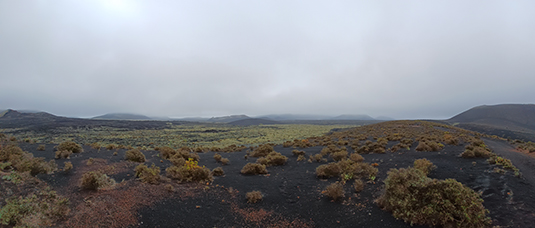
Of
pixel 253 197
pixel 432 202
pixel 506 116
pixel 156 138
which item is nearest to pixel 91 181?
pixel 253 197

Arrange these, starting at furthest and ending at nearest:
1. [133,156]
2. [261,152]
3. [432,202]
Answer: [261,152], [133,156], [432,202]

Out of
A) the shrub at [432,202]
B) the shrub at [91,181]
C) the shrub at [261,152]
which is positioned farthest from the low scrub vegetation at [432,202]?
the shrub at [261,152]

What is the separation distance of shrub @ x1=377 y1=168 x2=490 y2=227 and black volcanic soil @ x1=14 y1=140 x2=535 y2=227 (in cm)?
35

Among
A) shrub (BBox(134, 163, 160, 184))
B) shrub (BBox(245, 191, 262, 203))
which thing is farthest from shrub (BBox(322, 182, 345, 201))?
shrub (BBox(134, 163, 160, 184))

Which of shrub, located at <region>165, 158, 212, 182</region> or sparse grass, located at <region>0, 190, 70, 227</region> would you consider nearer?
sparse grass, located at <region>0, 190, 70, 227</region>

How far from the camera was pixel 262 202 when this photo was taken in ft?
21.8

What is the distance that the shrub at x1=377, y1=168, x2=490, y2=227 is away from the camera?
426 centimetres

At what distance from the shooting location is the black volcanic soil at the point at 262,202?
16.4 feet

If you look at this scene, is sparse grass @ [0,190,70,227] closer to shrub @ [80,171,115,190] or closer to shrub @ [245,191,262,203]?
shrub @ [80,171,115,190]

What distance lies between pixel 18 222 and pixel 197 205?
145 inches

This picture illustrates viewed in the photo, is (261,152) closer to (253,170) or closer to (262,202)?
(253,170)

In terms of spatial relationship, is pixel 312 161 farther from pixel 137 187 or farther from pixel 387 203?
pixel 137 187

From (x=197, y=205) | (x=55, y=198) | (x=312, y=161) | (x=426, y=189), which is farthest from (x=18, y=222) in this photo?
(x=312, y=161)

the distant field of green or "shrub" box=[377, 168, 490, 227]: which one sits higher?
"shrub" box=[377, 168, 490, 227]
